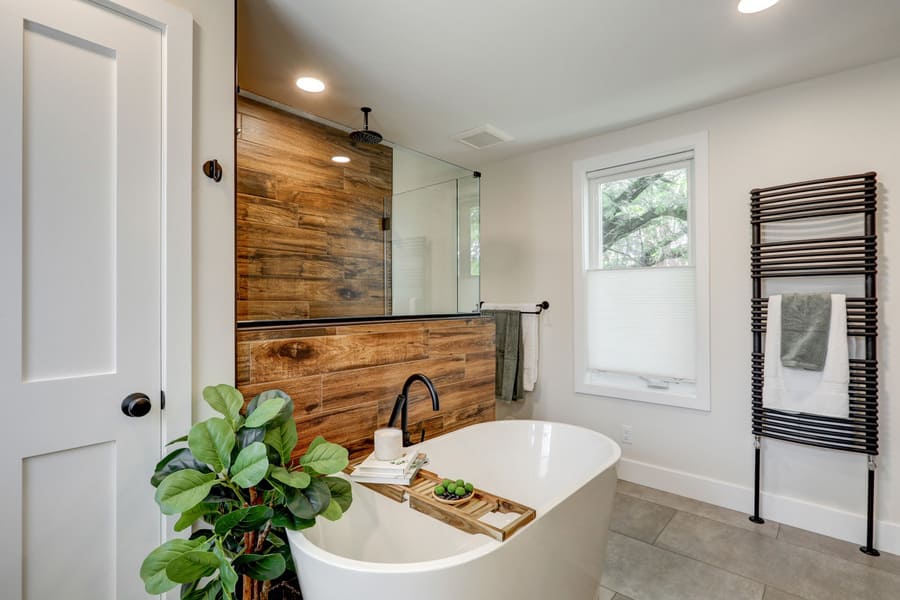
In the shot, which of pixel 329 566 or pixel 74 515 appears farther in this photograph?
pixel 74 515

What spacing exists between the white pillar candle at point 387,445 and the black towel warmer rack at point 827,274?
215 centimetres

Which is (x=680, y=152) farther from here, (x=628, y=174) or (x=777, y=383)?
(x=777, y=383)

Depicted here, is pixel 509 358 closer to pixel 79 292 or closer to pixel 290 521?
pixel 290 521

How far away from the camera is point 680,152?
2873 mm

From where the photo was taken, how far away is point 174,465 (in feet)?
4.02

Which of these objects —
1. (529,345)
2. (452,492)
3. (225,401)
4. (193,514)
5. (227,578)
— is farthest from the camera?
(529,345)

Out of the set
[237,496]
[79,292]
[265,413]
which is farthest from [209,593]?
[79,292]

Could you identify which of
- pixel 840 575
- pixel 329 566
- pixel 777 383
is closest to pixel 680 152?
pixel 777 383

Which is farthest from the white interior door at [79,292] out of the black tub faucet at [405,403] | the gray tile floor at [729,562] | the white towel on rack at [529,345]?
the white towel on rack at [529,345]

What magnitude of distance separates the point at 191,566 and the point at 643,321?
2873 mm

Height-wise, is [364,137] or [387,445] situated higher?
[364,137]

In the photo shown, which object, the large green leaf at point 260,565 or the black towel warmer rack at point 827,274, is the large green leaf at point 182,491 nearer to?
the large green leaf at point 260,565

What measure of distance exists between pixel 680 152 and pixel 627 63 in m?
0.95

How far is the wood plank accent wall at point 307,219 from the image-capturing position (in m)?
2.28
